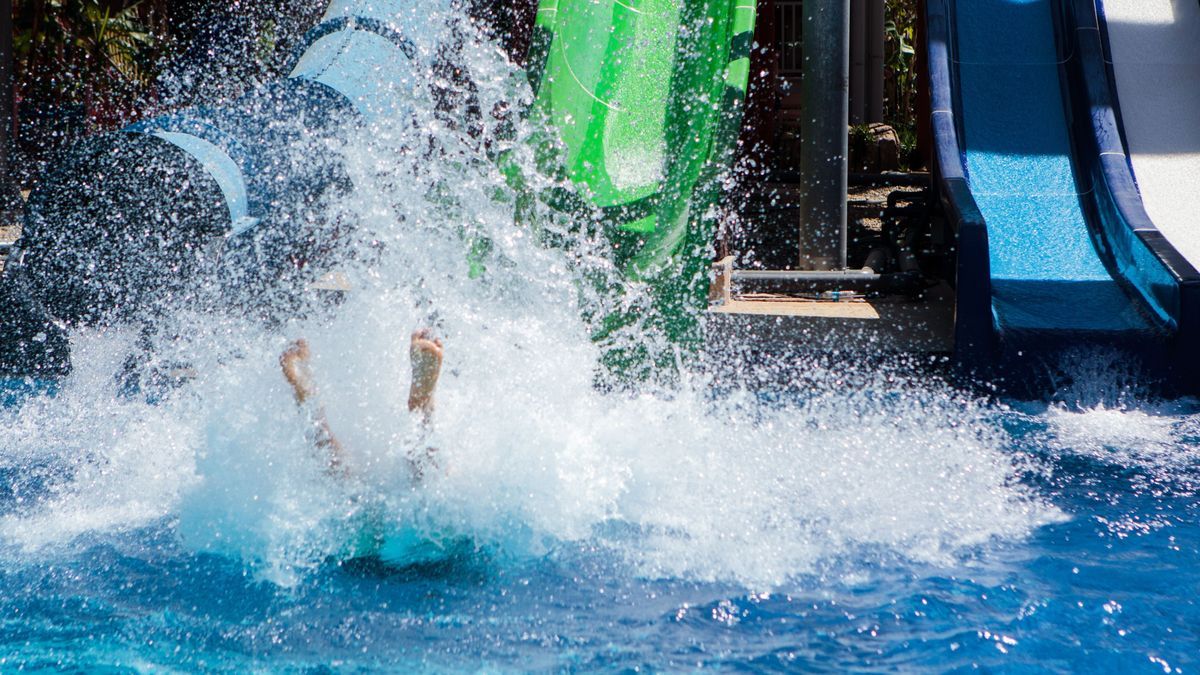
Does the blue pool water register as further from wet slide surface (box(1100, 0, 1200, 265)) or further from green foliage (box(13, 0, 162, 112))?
green foliage (box(13, 0, 162, 112))

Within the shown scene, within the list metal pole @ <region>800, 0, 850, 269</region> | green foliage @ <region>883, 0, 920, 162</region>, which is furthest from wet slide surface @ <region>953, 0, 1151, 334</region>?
green foliage @ <region>883, 0, 920, 162</region>

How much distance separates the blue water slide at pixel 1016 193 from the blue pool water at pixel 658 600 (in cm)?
139

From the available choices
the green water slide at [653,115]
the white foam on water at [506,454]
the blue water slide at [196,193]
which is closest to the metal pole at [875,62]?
the green water slide at [653,115]

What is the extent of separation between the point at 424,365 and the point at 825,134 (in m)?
3.84

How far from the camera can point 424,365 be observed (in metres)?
3.36

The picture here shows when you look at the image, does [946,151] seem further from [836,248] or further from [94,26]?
[94,26]

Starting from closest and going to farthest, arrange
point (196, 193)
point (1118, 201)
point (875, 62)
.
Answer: point (196, 193), point (1118, 201), point (875, 62)

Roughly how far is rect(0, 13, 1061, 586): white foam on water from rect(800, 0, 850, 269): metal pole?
1883 mm

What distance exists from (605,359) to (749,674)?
7.35 ft

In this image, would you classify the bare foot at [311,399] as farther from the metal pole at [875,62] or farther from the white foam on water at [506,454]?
the metal pole at [875,62]

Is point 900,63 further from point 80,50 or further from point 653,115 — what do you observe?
point 653,115

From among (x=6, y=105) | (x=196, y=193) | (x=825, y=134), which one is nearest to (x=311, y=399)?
(x=196, y=193)

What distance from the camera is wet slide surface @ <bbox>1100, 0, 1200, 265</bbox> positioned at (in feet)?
20.4

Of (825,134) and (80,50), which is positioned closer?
(825,134)
